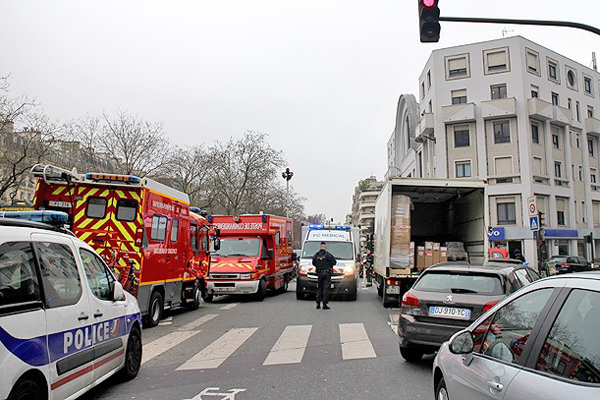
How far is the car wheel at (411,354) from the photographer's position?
23.1 feet

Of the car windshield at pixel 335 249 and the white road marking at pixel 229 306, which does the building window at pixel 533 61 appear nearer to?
the car windshield at pixel 335 249

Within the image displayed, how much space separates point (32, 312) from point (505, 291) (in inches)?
221

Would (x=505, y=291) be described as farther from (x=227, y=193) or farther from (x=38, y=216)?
(x=227, y=193)

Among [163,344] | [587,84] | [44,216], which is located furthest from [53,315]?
[587,84]

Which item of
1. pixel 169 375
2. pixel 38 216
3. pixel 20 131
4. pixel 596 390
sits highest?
pixel 20 131

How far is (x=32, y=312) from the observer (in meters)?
3.88

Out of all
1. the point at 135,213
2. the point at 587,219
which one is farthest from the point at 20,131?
the point at 587,219

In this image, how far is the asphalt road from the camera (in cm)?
568

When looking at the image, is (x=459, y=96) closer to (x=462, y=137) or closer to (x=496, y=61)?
(x=462, y=137)

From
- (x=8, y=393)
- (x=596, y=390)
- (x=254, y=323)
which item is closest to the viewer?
(x=596, y=390)

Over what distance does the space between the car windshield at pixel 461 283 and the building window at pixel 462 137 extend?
35.9m

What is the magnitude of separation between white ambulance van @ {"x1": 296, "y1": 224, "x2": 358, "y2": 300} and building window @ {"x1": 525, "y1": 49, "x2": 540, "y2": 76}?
3017 centimetres

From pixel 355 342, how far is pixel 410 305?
6.93ft

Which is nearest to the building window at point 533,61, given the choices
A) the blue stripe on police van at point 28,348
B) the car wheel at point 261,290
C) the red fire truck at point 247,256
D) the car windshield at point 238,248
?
the red fire truck at point 247,256
